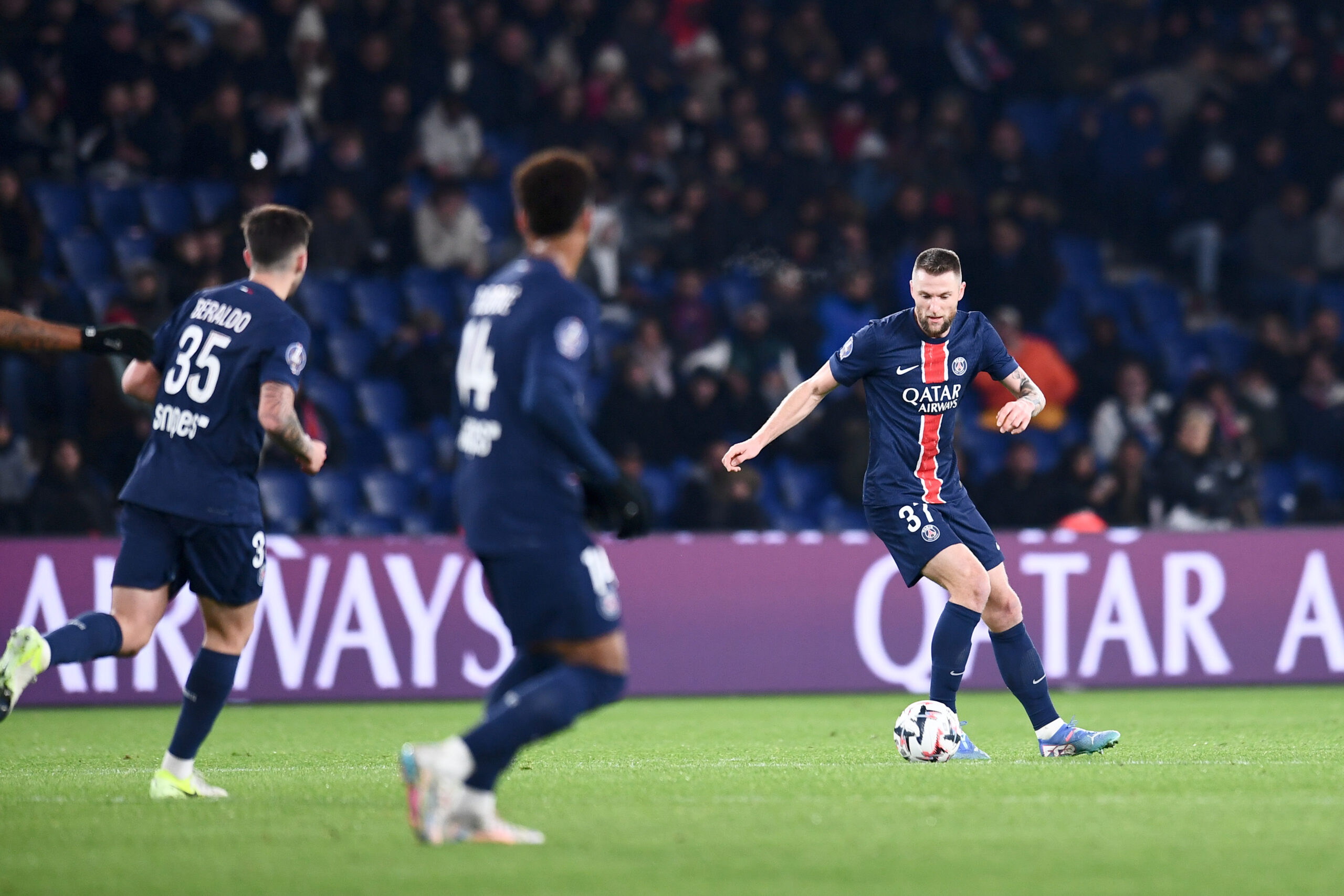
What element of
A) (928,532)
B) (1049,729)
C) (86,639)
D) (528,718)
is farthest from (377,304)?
(528,718)

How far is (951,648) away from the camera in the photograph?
26.0ft

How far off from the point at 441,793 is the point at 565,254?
1619mm

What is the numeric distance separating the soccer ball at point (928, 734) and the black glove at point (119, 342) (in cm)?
346

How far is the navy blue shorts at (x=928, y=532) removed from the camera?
7.85 metres

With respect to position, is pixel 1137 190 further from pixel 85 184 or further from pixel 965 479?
pixel 85 184

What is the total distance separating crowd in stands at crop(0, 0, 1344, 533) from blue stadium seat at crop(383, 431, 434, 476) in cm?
4

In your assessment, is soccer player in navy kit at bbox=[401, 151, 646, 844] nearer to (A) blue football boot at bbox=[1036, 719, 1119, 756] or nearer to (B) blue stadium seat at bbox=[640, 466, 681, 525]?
(A) blue football boot at bbox=[1036, 719, 1119, 756]

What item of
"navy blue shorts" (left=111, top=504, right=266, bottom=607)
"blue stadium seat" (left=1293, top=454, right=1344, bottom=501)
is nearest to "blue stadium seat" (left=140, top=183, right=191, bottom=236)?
"navy blue shorts" (left=111, top=504, right=266, bottom=607)

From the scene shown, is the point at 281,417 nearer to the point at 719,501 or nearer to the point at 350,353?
the point at 719,501

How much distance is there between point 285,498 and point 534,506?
32.2 ft

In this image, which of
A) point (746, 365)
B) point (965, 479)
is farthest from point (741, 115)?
point (965, 479)

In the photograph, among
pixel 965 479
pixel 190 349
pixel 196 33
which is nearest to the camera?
pixel 190 349

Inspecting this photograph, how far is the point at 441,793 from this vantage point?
199 inches

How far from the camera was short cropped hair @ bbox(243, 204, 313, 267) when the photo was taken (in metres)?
6.55
